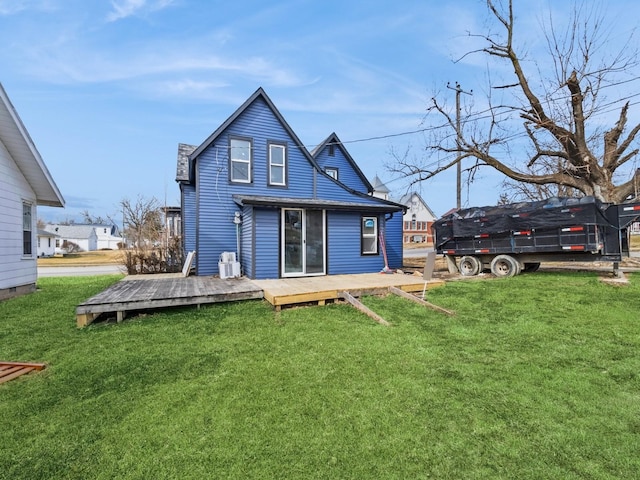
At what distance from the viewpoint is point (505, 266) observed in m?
10.3

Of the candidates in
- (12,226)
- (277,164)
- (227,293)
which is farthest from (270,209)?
(12,226)

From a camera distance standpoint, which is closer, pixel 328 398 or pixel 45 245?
pixel 328 398

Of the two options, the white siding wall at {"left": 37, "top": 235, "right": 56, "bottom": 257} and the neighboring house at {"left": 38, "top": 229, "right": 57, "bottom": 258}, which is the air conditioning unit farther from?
the white siding wall at {"left": 37, "top": 235, "right": 56, "bottom": 257}

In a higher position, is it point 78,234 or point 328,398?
point 78,234

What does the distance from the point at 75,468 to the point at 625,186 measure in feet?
55.3

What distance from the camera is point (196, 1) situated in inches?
387

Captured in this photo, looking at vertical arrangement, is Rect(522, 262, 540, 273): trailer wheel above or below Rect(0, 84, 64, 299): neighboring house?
below

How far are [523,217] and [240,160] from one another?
30.2 ft

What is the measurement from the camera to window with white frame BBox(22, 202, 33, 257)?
375 inches

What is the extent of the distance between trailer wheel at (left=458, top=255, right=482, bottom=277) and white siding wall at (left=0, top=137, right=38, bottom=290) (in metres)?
13.7

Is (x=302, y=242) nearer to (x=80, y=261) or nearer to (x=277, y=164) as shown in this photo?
(x=277, y=164)

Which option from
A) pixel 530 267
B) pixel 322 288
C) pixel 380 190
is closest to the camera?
pixel 322 288

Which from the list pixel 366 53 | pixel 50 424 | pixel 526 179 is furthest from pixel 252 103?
pixel 526 179

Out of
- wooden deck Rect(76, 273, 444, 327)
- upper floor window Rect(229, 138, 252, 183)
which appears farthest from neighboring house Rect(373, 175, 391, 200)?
wooden deck Rect(76, 273, 444, 327)
